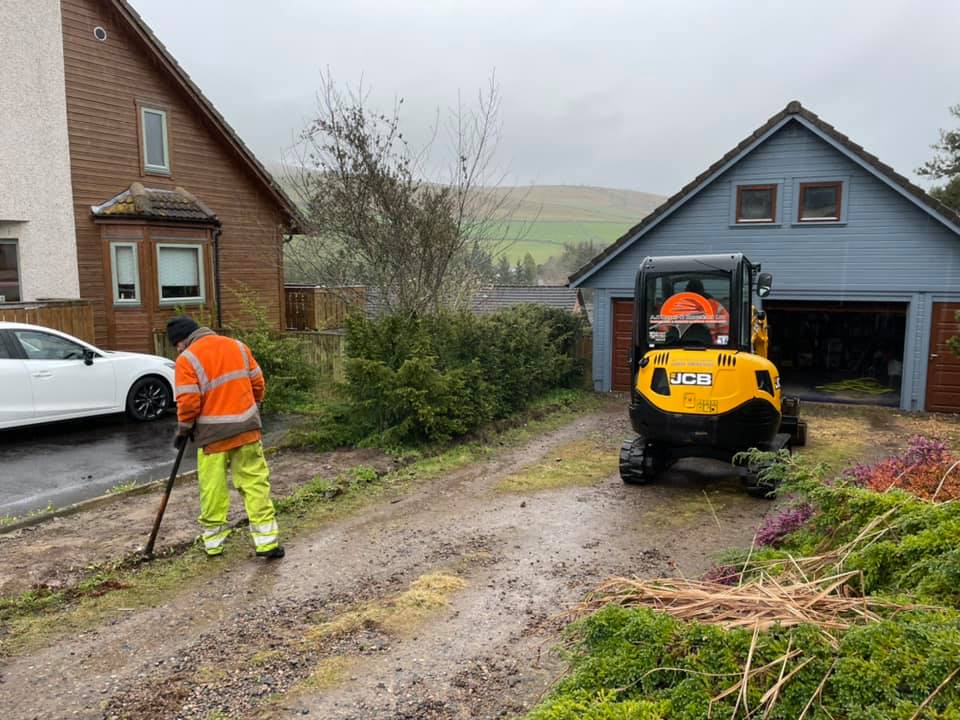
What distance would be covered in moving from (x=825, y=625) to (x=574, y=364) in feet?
45.1

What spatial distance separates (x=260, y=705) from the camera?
4.03 meters

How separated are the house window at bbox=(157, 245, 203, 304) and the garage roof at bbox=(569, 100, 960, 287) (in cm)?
912

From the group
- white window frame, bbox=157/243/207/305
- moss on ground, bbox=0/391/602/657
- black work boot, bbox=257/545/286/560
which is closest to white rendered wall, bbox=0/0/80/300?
white window frame, bbox=157/243/207/305

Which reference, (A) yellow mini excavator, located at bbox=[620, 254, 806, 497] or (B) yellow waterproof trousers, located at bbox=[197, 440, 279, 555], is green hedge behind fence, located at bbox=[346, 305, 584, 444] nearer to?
(A) yellow mini excavator, located at bbox=[620, 254, 806, 497]

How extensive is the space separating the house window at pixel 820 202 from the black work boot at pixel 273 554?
43.7 feet

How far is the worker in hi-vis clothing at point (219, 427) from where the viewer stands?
20.0 feet

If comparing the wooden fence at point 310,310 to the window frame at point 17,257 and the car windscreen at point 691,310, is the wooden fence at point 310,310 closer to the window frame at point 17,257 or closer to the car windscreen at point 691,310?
the window frame at point 17,257

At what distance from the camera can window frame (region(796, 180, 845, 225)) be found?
1504 cm

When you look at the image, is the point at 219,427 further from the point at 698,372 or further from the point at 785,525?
the point at 698,372

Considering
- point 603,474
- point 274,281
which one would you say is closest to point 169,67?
point 274,281

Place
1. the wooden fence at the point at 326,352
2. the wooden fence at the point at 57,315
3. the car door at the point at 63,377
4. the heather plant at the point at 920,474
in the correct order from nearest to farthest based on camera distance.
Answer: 1. the heather plant at the point at 920,474
2. the car door at the point at 63,377
3. the wooden fence at the point at 57,315
4. the wooden fence at the point at 326,352

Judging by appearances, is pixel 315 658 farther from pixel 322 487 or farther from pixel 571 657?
pixel 322 487

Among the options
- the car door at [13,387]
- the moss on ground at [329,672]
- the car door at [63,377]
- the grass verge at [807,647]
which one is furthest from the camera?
the car door at [63,377]

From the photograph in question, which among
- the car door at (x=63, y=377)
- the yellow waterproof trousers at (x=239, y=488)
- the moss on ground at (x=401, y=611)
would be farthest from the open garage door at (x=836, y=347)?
the yellow waterproof trousers at (x=239, y=488)
